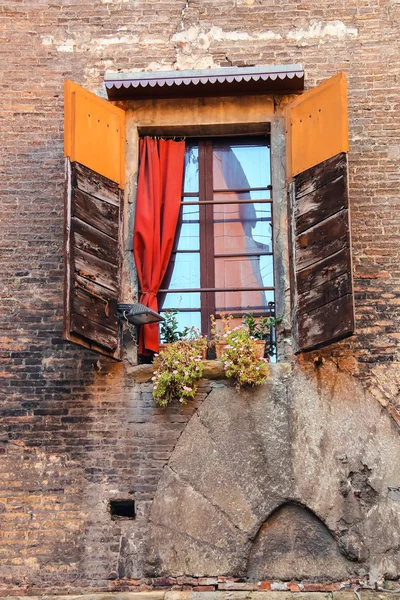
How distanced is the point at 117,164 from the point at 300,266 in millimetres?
1765

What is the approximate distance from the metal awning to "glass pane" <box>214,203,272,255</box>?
98 centimetres

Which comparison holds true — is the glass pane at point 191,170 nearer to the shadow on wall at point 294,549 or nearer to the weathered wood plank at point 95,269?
the weathered wood plank at point 95,269

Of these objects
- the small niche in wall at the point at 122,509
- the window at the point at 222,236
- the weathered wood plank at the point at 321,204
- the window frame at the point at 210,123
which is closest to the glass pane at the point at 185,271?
the window at the point at 222,236

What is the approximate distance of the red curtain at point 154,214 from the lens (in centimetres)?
752

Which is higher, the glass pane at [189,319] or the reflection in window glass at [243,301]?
the reflection in window glass at [243,301]

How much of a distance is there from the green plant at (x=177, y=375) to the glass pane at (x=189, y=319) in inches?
17.3

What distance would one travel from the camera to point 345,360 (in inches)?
285

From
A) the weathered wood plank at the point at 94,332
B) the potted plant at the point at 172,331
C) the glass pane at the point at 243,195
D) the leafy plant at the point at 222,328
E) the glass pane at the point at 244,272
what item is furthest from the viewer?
the glass pane at the point at 243,195

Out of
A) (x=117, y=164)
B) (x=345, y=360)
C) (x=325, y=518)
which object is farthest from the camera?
(x=117, y=164)

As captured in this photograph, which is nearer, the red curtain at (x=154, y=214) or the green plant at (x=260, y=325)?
the green plant at (x=260, y=325)

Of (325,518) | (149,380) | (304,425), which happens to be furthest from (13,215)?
(325,518)

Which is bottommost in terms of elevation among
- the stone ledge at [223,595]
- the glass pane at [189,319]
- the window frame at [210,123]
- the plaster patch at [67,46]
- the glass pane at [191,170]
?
the stone ledge at [223,595]

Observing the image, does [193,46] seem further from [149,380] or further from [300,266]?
[149,380]

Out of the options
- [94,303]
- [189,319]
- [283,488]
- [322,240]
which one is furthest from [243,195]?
[283,488]
